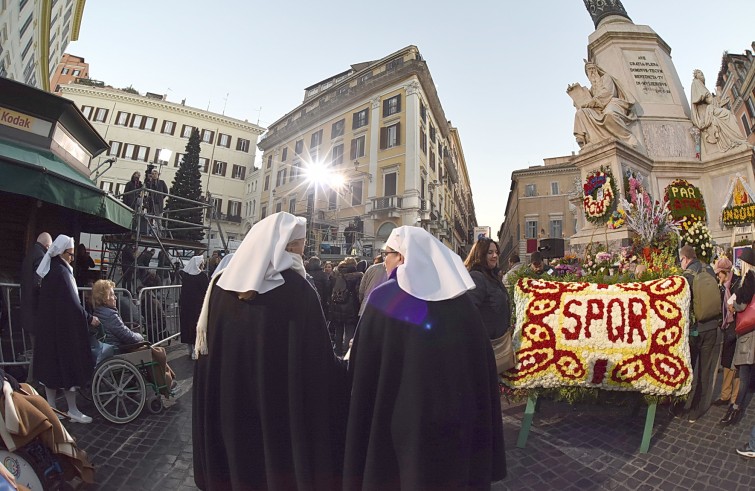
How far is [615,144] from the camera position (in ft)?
30.0

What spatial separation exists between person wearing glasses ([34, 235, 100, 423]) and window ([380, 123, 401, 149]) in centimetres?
2800

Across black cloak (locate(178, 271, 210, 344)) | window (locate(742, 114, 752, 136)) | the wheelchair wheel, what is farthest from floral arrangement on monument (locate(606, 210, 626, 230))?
window (locate(742, 114, 752, 136))

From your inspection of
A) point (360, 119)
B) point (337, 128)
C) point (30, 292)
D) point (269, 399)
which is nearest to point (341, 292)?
point (30, 292)

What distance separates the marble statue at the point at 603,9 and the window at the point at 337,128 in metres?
24.6

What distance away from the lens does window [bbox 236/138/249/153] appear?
148 ft

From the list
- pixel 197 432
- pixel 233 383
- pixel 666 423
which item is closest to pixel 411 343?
pixel 233 383

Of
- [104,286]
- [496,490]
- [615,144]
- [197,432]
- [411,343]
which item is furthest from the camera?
[615,144]

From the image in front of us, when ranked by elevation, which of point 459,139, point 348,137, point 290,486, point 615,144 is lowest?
point 290,486

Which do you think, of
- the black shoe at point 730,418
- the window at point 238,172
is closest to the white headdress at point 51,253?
the black shoe at point 730,418

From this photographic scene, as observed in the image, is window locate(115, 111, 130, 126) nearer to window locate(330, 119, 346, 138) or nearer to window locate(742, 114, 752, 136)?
window locate(330, 119, 346, 138)

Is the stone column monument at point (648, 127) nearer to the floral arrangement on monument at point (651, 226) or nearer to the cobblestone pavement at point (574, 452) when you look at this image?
the floral arrangement on monument at point (651, 226)

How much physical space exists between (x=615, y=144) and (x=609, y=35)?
18.5ft

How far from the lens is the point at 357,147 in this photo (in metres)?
32.8

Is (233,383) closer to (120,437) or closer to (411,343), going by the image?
(411,343)
